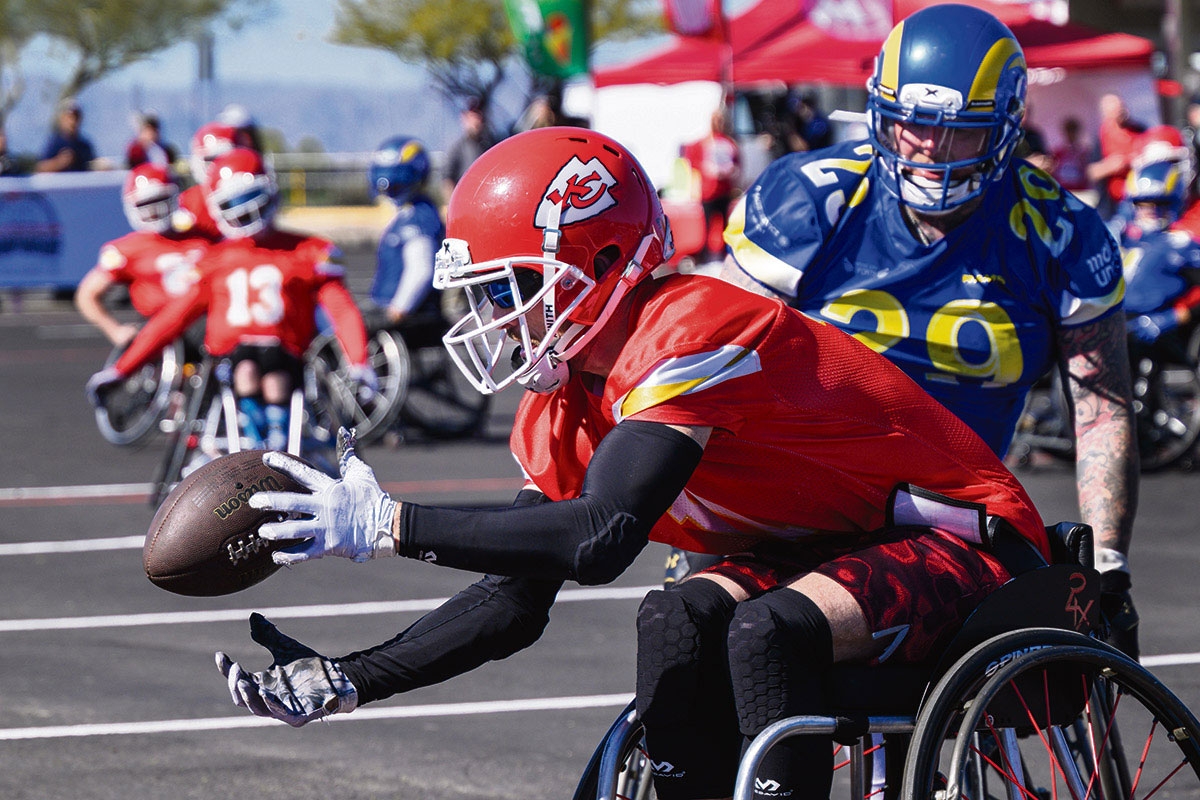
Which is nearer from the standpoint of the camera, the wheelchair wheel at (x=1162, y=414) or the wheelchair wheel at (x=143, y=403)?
the wheelchair wheel at (x=1162, y=414)

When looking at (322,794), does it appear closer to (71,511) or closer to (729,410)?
(729,410)

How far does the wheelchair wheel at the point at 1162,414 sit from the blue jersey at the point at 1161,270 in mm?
359

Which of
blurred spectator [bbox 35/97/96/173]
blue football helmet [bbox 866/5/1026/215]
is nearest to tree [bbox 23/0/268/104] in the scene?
blurred spectator [bbox 35/97/96/173]

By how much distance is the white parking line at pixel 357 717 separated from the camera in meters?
5.62

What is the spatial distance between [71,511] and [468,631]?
22.8 feet

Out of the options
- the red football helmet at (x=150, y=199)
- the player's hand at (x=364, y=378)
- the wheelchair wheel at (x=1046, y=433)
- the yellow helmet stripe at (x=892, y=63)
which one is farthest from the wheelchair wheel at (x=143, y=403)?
the yellow helmet stripe at (x=892, y=63)

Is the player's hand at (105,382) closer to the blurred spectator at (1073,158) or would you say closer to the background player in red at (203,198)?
the background player in red at (203,198)

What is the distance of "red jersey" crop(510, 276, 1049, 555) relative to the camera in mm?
2990

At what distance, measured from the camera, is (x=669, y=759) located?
314cm

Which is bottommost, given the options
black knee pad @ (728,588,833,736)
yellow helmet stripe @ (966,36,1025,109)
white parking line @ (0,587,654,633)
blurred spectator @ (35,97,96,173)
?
white parking line @ (0,587,654,633)

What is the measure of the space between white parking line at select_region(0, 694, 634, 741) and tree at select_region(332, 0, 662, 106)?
39635 millimetres

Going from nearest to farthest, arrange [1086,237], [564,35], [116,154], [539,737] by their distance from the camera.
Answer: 1. [1086,237]
2. [539,737]
3. [564,35]
4. [116,154]

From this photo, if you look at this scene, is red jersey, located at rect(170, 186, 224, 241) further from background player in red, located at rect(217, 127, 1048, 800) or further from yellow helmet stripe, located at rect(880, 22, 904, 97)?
background player in red, located at rect(217, 127, 1048, 800)

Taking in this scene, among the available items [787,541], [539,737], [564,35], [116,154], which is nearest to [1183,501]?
[539,737]
